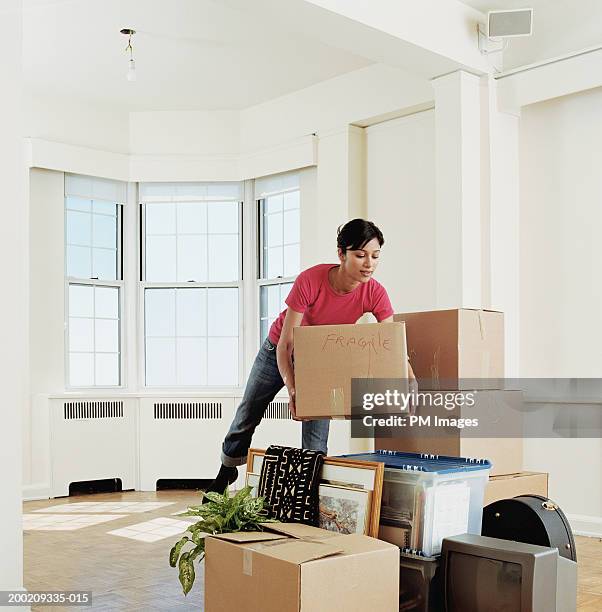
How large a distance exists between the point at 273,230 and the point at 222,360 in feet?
3.65

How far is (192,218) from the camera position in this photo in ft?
22.7

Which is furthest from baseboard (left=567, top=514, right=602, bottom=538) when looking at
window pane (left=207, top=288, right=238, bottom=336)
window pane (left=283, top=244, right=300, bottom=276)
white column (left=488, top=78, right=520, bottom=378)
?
window pane (left=207, top=288, right=238, bottom=336)

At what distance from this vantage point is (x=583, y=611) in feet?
10.2

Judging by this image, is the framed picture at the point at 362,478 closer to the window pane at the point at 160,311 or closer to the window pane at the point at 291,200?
the window pane at the point at 291,200

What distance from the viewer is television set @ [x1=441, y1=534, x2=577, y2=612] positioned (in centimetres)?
250

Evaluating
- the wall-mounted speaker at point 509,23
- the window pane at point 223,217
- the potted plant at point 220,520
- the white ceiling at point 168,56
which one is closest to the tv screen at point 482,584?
the potted plant at point 220,520

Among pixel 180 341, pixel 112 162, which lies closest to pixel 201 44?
pixel 112 162

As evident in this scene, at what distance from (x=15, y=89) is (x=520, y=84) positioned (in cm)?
298

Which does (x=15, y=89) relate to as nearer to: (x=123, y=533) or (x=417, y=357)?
(x=417, y=357)

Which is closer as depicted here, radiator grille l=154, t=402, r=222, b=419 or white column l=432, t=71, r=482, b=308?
white column l=432, t=71, r=482, b=308

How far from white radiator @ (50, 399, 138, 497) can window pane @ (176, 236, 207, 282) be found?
44.2 inches

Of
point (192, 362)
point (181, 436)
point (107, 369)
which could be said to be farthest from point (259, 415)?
point (107, 369)

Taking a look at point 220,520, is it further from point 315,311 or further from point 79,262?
point 79,262

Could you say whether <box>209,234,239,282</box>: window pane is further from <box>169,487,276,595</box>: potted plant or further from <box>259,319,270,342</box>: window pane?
<box>169,487,276,595</box>: potted plant
